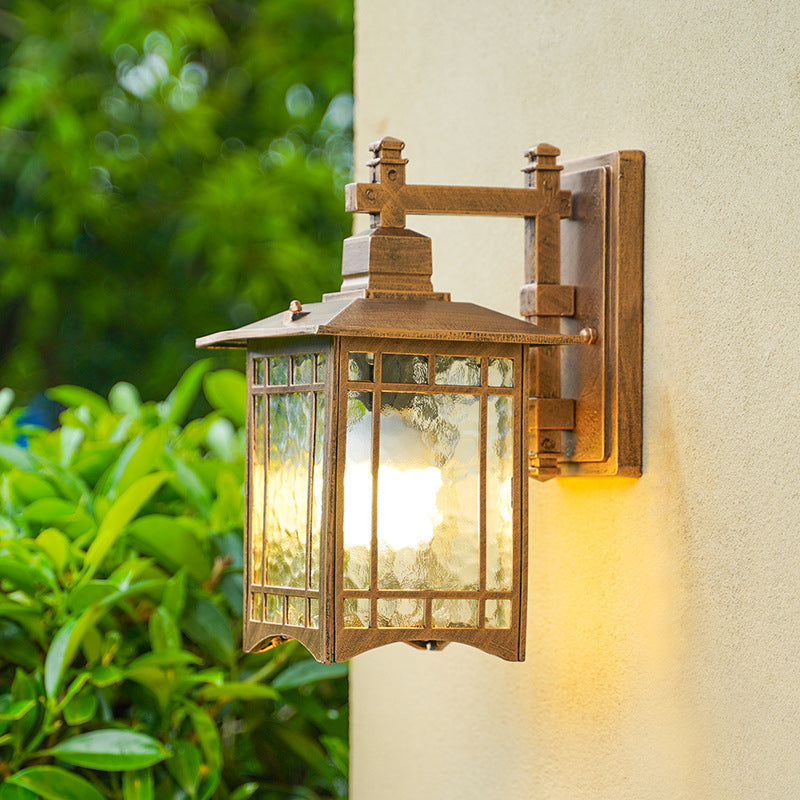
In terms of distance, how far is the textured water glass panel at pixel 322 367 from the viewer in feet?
3.34

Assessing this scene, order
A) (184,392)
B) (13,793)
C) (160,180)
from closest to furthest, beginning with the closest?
(13,793) < (184,392) < (160,180)

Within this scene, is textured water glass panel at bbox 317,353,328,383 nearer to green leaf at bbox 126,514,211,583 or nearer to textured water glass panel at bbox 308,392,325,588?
textured water glass panel at bbox 308,392,325,588

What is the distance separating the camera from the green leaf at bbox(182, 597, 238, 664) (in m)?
1.58

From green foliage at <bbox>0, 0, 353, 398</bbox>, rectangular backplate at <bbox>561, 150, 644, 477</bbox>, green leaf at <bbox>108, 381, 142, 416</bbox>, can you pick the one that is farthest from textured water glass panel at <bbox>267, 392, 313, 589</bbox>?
green foliage at <bbox>0, 0, 353, 398</bbox>

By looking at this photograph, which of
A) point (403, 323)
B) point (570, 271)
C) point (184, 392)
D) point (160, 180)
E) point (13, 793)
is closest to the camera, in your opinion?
point (403, 323)

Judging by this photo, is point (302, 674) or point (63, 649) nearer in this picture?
point (63, 649)

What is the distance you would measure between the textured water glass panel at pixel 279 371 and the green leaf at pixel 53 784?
58 centimetres

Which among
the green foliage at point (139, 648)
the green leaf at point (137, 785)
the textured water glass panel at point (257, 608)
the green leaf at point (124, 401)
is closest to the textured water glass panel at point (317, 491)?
the textured water glass panel at point (257, 608)

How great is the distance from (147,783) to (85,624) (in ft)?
0.70

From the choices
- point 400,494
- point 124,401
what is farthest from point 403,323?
point 124,401

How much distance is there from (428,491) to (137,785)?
0.65 m

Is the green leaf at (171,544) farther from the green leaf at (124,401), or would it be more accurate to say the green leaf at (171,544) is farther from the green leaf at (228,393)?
the green leaf at (124,401)

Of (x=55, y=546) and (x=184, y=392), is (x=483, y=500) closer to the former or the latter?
(x=55, y=546)

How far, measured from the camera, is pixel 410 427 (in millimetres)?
1045
